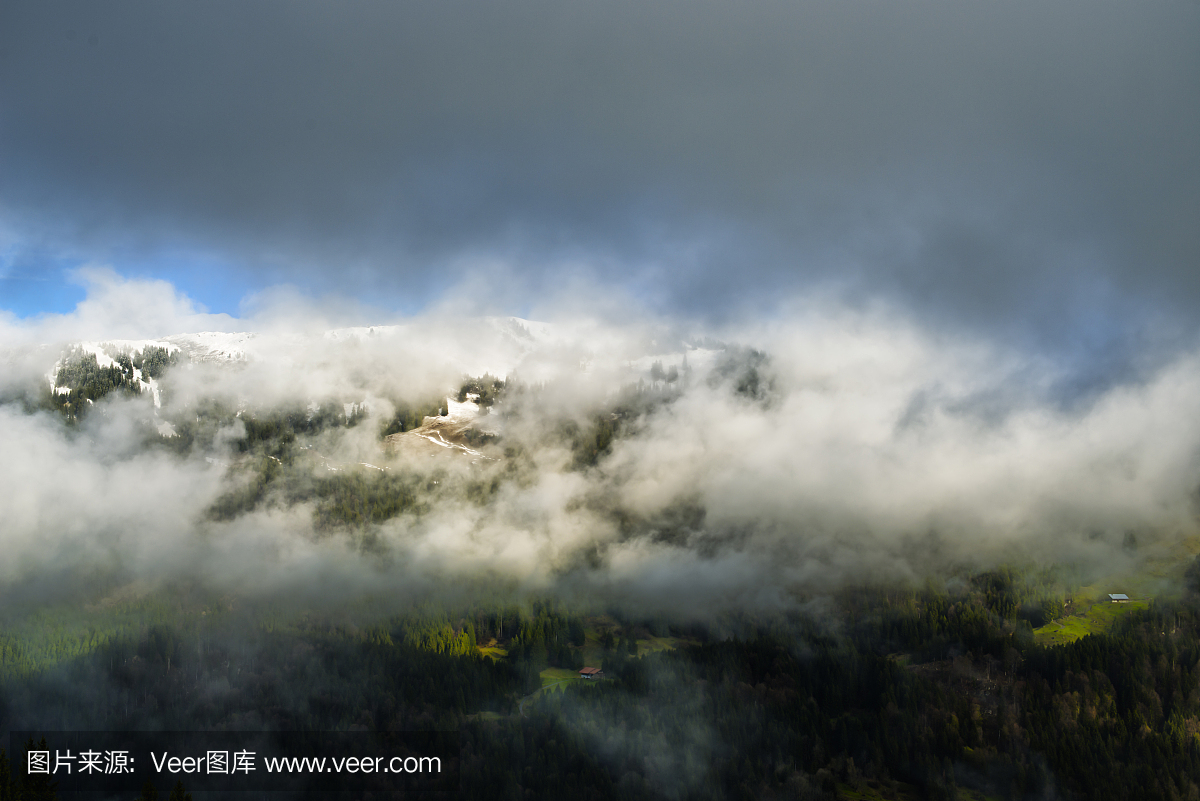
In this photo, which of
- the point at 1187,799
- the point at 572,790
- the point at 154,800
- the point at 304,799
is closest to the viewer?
the point at 154,800

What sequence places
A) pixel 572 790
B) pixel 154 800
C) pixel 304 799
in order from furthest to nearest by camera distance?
pixel 304 799 < pixel 572 790 < pixel 154 800

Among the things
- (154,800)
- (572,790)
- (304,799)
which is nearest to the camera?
(154,800)

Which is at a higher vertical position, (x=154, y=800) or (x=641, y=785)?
(x=154, y=800)

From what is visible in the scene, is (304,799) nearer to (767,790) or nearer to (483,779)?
(483,779)

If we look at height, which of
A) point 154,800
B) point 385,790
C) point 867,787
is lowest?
point 867,787

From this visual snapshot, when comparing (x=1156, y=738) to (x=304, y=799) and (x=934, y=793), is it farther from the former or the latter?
(x=304, y=799)

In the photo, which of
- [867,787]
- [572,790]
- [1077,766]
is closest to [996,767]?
[1077,766]

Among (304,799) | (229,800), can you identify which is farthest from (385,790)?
(229,800)

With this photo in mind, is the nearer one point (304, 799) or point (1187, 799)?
point (1187, 799)

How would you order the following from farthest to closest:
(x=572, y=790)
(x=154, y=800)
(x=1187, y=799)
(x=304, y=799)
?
(x=304, y=799) → (x=572, y=790) → (x=1187, y=799) → (x=154, y=800)
